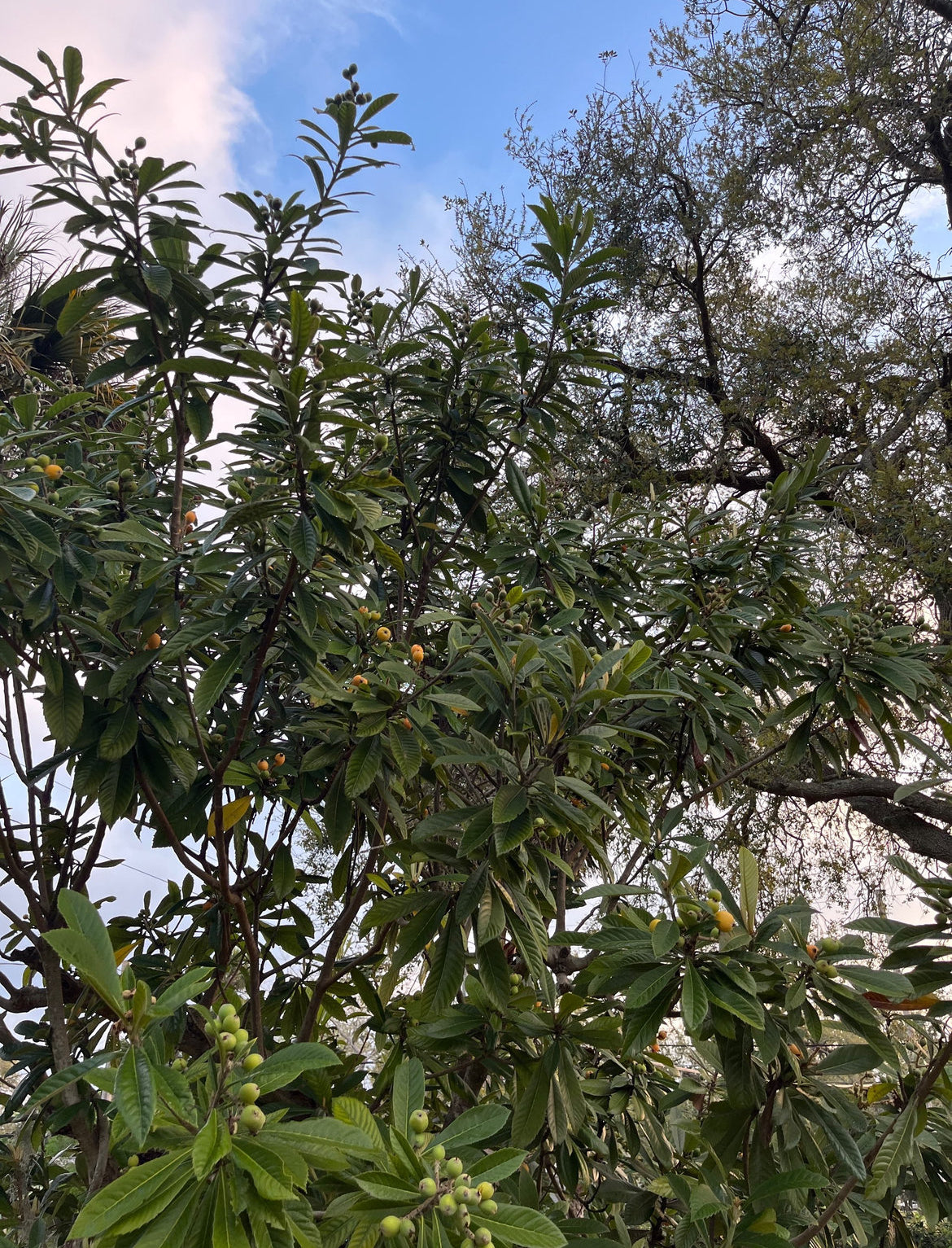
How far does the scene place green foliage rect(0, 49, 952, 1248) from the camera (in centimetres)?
121

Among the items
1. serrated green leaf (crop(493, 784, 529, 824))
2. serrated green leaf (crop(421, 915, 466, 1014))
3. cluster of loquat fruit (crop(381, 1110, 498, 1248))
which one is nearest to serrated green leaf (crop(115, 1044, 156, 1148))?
cluster of loquat fruit (crop(381, 1110, 498, 1248))

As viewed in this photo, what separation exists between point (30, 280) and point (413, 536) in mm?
4217

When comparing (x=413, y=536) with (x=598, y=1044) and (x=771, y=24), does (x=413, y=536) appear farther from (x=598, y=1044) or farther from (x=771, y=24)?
(x=771, y=24)

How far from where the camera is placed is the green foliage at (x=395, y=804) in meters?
1.21

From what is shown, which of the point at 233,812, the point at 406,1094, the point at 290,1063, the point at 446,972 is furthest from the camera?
the point at 233,812

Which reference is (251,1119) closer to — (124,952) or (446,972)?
(446,972)

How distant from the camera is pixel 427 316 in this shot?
18.4 feet

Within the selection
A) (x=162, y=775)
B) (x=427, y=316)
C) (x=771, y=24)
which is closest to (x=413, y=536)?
(x=162, y=775)

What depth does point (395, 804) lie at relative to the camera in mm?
1974

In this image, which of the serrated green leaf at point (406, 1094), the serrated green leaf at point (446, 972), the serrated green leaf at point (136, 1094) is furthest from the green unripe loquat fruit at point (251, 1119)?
the serrated green leaf at point (446, 972)

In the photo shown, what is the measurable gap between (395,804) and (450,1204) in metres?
0.98

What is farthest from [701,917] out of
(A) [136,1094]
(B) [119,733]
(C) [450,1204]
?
(B) [119,733]

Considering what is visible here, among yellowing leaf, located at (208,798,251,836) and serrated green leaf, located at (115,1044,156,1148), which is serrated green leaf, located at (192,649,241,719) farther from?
serrated green leaf, located at (115,1044,156,1148)

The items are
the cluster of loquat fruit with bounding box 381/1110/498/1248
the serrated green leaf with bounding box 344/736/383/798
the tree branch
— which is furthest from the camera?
the tree branch
